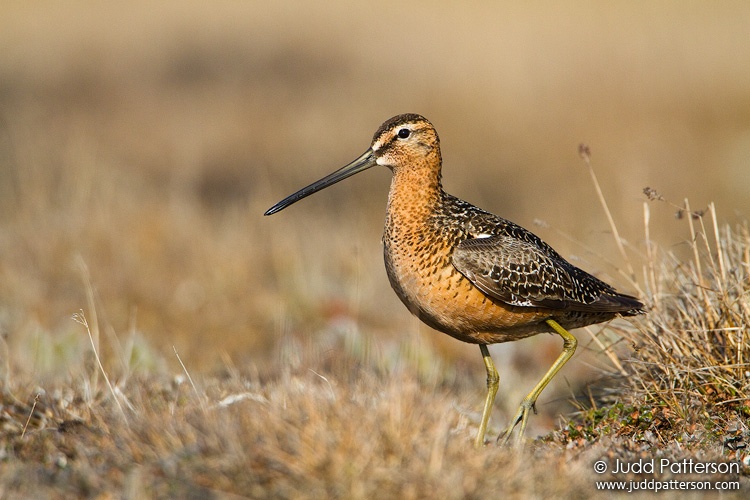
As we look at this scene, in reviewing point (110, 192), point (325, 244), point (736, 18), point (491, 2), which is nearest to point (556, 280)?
point (325, 244)

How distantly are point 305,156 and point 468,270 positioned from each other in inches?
328

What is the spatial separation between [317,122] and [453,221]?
29.0 feet

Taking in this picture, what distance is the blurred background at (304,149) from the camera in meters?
7.94

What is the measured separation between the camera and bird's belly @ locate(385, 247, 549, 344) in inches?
182

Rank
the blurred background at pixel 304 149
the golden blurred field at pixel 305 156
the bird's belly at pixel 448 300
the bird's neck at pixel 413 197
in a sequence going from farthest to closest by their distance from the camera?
the blurred background at pixel 304 149 < the golden blurred field at pixel 305 156 < the bird's neck at pixel 413 197 < the bird's belly at pixel 448 300

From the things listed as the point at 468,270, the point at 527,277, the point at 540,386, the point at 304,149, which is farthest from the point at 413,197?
the point at 304,149

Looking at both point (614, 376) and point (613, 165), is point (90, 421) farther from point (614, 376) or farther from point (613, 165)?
point (613, 165)

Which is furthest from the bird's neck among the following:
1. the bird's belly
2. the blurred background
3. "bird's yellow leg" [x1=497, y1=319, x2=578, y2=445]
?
the blurred background

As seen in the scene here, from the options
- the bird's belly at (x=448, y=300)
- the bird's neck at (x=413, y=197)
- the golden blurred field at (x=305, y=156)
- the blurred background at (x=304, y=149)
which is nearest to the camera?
the bird's belly at (x=448, y=300)

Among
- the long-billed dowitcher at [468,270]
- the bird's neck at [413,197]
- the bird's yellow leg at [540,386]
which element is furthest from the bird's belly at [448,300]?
the bird's yellow leg at [540,386]

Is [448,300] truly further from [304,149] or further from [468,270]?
[304,149]

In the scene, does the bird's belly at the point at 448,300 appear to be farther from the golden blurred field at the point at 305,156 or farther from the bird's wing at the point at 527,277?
the golden blurred field at the point at 305,156

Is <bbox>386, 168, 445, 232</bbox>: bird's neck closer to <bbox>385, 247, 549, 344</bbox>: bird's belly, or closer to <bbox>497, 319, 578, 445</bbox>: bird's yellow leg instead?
<bbox>385, 247, 549, 344</bbox>: bird's belly

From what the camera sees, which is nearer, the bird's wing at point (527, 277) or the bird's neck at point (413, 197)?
the bird's wing at point (527, 277)
